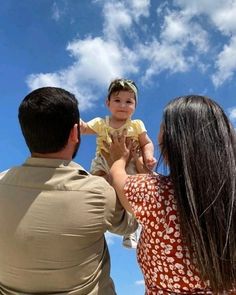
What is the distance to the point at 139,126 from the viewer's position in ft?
17.0

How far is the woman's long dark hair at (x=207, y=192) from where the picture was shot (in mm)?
2645

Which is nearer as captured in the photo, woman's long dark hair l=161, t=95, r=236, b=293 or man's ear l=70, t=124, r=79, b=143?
woman's long dark hair l=161, t=95, r=236, b=293

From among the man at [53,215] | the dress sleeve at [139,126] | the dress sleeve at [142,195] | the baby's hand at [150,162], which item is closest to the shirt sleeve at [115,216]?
the man at [53,215]

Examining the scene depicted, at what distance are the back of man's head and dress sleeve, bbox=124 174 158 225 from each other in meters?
0.56

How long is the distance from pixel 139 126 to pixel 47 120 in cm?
232

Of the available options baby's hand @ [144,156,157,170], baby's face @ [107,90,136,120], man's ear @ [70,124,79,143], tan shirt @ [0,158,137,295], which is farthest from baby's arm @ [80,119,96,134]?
tan shirt @ [0,158,137,295]

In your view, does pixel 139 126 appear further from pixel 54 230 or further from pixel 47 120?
pixel 54 230

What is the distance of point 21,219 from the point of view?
9.31ft

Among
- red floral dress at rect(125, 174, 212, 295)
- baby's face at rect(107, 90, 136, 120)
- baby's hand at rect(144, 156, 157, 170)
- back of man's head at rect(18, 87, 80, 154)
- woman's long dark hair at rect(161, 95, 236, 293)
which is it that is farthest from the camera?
baby's face at rect(107, 90, 136, 120)

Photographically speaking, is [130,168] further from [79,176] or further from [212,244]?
[212,244]

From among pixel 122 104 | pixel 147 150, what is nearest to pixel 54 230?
pixel 147 150

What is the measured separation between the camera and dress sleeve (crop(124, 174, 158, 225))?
2.84 metres

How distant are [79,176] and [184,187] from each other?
71 centimetres

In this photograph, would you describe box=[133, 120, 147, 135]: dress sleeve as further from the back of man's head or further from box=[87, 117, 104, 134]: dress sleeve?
the back of man's head
